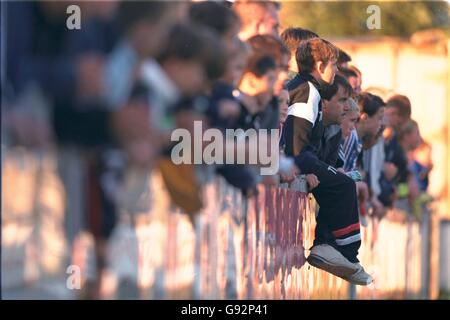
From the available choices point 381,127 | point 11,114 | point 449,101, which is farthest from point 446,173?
point 11,114

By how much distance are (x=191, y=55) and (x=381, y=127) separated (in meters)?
3.67

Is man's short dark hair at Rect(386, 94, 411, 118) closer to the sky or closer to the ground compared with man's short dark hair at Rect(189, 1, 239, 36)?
closer to the ground

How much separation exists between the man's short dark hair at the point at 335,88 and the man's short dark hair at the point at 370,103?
46 cm

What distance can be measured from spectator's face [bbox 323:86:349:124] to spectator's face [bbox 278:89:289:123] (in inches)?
21.8

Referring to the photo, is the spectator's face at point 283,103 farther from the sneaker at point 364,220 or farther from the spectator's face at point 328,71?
the sneaker at point 364,220

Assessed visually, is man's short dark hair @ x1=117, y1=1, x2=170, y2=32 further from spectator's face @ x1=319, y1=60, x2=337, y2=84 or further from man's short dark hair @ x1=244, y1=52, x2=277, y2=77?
spectator's face @ x1=319, y1=60, x2=337, y2=84

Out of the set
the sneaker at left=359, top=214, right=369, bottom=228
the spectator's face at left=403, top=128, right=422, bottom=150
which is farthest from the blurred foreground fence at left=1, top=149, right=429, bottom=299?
the spectator's face at left=403, top=128, right=422, bottom=150

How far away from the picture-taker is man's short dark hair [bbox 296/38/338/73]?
247 inches

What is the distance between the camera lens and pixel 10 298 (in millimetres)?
4520

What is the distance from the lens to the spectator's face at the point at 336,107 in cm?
653

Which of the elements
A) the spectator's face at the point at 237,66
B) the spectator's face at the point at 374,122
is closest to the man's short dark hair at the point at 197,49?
the spectator's face at the point at 237,66

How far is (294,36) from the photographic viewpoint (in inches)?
247
